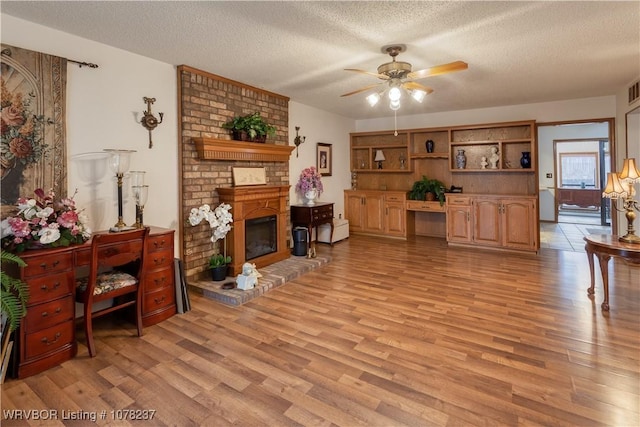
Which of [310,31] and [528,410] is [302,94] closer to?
[310,31]

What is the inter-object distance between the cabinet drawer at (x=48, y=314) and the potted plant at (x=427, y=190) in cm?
557

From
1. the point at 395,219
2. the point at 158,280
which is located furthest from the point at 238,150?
the point at 395,219

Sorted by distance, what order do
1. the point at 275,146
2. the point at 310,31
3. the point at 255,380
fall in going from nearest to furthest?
1. the point at 255,380
2. the point at 310,31
3. the point at 275,146

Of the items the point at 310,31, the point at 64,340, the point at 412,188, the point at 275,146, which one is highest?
the point at 310,31

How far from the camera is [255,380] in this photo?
2.16 m

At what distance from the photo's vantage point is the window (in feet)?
32.9

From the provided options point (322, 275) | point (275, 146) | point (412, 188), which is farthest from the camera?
point (412, 188)

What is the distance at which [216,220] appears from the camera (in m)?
3.74

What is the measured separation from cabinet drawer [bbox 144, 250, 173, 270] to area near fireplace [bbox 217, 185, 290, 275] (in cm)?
99

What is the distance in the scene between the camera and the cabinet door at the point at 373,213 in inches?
268

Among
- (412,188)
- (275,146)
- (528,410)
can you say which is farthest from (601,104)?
(528,410)

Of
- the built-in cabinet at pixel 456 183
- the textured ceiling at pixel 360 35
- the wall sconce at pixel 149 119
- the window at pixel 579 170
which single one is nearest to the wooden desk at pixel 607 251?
the textured ceiling at pixel 360 35

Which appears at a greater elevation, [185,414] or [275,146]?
[275,146]

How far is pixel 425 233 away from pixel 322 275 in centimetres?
340
